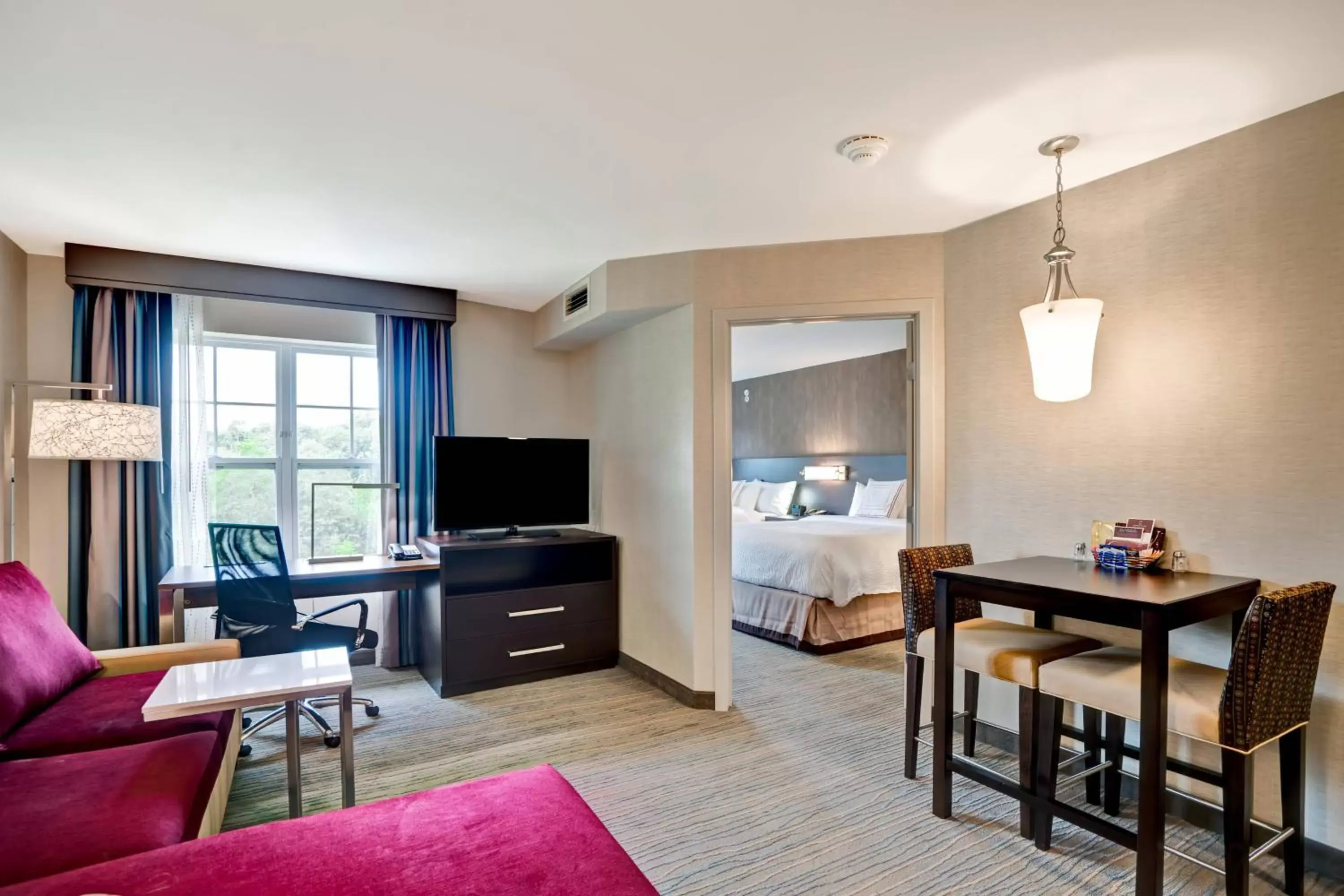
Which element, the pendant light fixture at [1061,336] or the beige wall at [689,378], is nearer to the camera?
the pendant light fixture at [1061,336]

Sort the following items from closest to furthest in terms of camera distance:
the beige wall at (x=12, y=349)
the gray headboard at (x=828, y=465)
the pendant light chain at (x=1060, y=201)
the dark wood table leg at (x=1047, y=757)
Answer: the dark wood table leg at (x=1047, y=757)
the pendant light chain at (x=1060, y=201)
the beige wall at (x=12, y=349)
the gray headboard at (x=828, y=465)

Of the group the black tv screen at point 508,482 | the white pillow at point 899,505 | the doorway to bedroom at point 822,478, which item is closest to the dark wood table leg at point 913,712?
the doorway to bedroom at point 822,478

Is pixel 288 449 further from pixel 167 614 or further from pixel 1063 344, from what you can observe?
pixel 1063 344

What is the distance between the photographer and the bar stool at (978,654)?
2307 mm

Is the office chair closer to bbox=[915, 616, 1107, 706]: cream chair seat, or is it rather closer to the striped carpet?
the striped carpet

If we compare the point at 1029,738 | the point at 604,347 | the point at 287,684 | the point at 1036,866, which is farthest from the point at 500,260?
the point at 1036,866

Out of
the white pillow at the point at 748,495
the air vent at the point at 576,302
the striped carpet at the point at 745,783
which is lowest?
the striped carpet at the point at 745,783

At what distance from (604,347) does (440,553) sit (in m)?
1.69

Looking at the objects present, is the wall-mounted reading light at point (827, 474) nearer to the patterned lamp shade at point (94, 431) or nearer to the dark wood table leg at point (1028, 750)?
the dark wood table leg at point (1028, 750)

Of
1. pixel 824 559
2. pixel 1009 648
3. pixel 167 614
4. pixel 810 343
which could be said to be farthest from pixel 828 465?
pixel 167 614

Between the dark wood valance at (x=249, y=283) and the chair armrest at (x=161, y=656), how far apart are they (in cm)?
194

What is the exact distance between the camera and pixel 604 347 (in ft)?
14.9

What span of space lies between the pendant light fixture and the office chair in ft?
10.6

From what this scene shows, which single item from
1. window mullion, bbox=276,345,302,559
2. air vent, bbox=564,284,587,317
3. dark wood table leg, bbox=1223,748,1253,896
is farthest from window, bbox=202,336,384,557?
dark wood table leg, bbox=1223,748,1253,896
